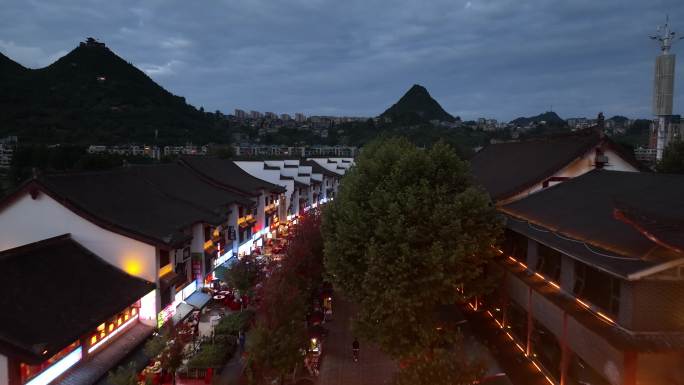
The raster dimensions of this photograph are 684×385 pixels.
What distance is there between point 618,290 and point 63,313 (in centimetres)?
2001

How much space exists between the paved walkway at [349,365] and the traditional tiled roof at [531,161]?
10.6 meters

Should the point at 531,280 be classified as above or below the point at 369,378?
above

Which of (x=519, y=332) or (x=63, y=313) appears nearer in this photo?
(x=63, y=313)

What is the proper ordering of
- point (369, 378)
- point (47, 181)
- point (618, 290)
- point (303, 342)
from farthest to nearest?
point (47, 181), point (369, 378), point (303, 342), point (618, 290)

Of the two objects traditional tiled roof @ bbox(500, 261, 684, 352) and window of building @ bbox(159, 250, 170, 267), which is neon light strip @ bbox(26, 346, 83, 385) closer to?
window of building @ bbox(159, 250, 170, 267)

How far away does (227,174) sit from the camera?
48.5m

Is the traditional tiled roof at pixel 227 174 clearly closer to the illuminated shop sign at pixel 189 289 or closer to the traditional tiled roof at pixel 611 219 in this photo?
the illuminated shop sign at pixel 189 289

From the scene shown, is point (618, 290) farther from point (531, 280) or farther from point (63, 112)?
point (63, 112)

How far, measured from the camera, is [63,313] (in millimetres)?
17625

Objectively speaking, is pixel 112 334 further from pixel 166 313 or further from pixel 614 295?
pixel 614 295

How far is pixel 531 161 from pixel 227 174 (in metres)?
31.9

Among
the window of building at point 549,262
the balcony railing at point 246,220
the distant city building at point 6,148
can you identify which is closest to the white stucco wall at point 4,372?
the window of building at point 549,262

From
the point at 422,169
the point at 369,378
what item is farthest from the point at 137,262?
the point at 422,169

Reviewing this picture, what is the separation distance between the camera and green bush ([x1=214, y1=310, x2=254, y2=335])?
23.7 metres
